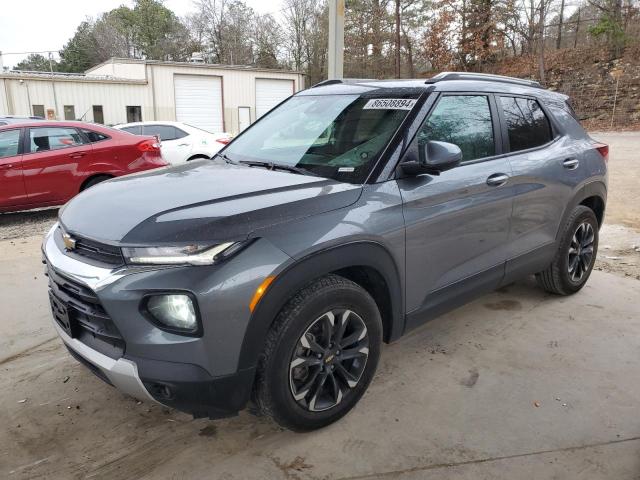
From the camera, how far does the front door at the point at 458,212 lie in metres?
2.95

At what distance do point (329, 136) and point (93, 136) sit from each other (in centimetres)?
610

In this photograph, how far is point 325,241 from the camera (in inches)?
96.7

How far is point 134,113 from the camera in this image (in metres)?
27.0

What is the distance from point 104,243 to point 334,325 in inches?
44.0

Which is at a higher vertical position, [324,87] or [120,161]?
[324,87]

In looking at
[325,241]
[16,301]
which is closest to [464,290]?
[325,241]

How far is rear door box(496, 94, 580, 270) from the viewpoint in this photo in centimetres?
366

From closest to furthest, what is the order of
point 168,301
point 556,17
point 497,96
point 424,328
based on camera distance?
point 168,301, point 497,96, point 424,328, point 556,17

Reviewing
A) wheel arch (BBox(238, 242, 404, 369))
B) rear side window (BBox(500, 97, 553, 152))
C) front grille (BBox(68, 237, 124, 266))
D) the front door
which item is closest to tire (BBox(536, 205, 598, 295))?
rear side window (BBox(500, 97, 553, 152))

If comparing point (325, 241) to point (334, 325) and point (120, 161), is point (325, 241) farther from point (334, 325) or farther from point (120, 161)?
point (120, 161)

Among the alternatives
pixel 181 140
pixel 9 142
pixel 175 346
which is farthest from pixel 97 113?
pixel 175 346

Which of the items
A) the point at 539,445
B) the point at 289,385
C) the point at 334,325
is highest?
the point at 334,325

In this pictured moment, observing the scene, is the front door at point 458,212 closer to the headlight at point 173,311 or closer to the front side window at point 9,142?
the headlight at point 173,311

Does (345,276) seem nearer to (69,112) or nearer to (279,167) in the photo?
(279,167)
